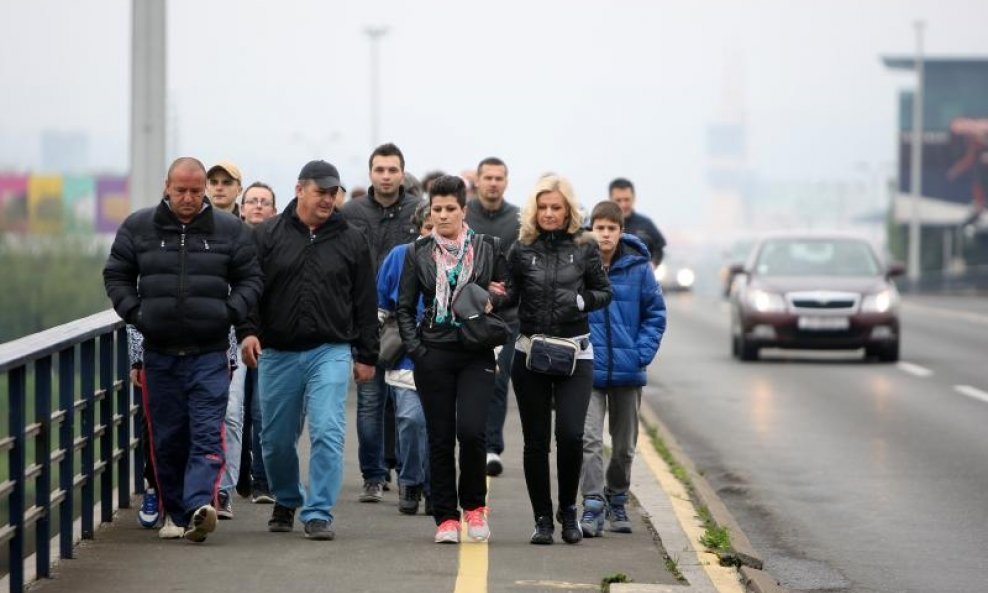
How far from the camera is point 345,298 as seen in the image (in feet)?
31.2

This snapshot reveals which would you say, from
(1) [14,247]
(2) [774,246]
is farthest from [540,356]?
(1) [14,247]

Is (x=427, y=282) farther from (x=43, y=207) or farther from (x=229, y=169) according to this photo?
(x=43, y=207)

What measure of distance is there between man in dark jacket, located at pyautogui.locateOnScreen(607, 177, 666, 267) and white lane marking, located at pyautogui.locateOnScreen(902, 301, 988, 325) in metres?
22.6

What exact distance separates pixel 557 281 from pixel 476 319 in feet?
1.45

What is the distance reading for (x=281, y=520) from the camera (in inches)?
385

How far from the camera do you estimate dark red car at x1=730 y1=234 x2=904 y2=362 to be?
2461 centimetres

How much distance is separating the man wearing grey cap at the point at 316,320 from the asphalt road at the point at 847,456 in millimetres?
2070

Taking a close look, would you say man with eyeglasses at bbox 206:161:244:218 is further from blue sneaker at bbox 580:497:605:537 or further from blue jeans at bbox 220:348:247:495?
blue sneaker at bbox 580:497:605:537

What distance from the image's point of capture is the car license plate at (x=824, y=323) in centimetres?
2459

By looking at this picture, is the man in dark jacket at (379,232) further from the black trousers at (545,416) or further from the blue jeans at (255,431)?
the black trousers at (545,416)

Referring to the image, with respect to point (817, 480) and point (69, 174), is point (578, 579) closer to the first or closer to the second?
point (817, 480)

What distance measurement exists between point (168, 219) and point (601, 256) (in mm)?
1919

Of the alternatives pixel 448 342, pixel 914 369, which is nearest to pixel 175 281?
pixel 448 342

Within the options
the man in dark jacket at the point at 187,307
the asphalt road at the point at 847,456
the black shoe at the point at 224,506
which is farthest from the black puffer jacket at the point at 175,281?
the asphalt road at the point at 847,456
